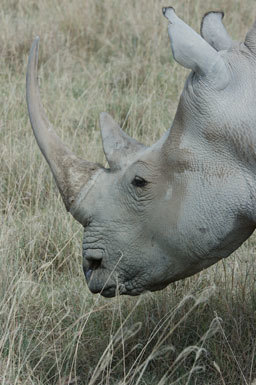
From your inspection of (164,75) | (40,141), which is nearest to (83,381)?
(40,141)

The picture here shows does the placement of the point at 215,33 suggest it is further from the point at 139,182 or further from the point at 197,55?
the point at 139,182

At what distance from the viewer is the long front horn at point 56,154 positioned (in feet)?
12.0

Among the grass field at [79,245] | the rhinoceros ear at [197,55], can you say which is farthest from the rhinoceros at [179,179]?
the grass field at [79,245]

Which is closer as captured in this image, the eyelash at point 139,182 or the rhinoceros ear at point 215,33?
the eyelash at point 139,182

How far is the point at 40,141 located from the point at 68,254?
4.64ft

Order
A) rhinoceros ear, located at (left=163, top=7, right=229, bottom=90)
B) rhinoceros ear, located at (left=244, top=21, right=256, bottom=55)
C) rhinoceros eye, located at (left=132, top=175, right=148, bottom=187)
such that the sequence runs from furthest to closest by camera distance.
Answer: rhinoceros eye, located at (left=132, top=175, right=148, bottom=187)
rhinoceros ear, located at (left=244, top=21, right=256, bottom=55)
rhinoceros ear, located at (left=163, top=7, right=229, bottom=90)

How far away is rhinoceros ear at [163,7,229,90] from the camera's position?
3219 millimetres

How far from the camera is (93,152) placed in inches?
237

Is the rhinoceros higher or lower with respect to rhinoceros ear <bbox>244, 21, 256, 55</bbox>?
lower

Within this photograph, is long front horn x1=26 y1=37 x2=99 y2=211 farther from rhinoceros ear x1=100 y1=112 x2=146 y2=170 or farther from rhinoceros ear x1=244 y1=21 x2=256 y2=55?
rhinoceros ear x1=244 y1=21 x2=256 y2=55

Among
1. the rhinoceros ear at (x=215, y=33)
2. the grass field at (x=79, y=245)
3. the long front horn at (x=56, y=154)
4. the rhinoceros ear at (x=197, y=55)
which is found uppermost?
the rhinoceros ear at (x=197, y=55)

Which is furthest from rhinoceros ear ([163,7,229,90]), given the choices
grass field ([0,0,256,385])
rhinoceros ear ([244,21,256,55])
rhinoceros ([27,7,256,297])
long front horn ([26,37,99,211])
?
grass field ([0,0,256,385])

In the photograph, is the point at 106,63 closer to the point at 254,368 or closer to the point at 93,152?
the point at 93,152

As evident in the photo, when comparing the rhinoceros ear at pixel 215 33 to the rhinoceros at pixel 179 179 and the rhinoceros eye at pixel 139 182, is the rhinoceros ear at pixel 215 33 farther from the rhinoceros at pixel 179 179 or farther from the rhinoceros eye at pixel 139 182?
the rhinoceros eye at pixel 139 182
